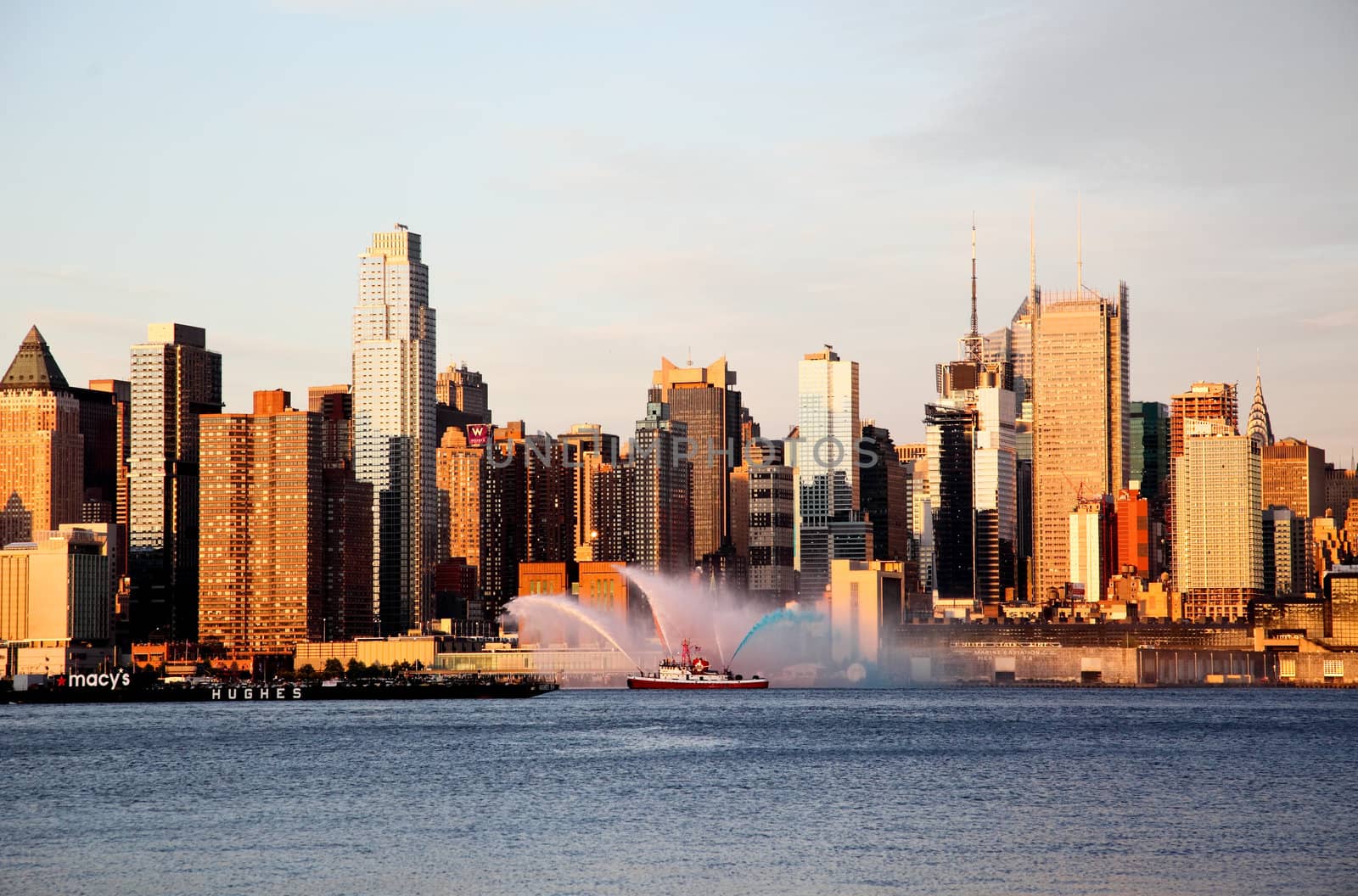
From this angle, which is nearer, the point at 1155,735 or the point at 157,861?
the point at 157,861

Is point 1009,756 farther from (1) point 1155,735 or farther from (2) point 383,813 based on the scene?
(2) point 383,813

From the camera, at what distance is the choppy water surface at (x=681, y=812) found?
2571 inches

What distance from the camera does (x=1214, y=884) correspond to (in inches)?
2501

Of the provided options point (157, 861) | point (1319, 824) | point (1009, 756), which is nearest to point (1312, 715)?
point (1009, 756)

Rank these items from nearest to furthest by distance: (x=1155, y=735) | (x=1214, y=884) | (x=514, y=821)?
(x=1214, y=884), (x=514, y=821), (x=1155, y=735)

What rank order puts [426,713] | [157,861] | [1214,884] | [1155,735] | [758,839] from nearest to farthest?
1. [1214,884]
2. [157,861]
3. [758,839]
4. [1155,735]
5. [426,713]

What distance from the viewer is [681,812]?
83.8 m

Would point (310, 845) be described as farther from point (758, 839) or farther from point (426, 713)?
point (426, 713)

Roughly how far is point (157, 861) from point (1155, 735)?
9064 centimetres

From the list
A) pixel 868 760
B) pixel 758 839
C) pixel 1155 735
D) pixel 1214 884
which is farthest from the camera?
pixel 1155 735

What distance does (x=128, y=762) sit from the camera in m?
116

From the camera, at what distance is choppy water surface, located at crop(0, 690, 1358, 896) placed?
65.3 meters

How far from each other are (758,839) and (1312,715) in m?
125

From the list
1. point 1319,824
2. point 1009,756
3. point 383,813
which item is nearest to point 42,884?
point 383,813
